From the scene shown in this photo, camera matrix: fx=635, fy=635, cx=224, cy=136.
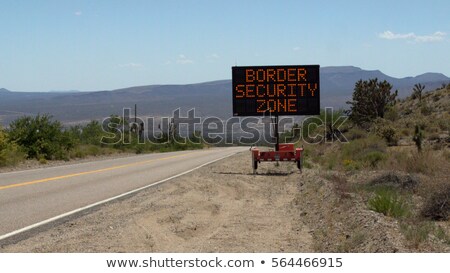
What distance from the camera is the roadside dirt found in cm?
940

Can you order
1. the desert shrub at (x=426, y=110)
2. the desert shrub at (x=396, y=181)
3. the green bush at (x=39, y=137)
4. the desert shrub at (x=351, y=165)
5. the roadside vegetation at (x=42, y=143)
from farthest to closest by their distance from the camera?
the desert shrub at (x=426, y=110) → the green bush at (x=39, y=137) → the roadside vegetation at (x=42, y=143) → the desert shrub at (x=351, y=165) → the desert shrub at (x=396, y=181)

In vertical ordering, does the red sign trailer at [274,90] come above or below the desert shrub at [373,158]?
above

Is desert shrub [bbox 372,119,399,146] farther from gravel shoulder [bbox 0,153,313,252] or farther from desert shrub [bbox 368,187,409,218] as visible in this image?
desert shrub [bbox 368,187,409,218]

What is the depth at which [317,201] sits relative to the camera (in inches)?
577

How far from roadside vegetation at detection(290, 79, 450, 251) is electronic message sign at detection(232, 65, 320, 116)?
268 cm

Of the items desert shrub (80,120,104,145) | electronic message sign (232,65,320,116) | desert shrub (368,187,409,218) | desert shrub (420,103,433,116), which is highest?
electronic message sign (232,65,320,116)

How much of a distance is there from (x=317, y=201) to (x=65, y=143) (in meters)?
23.9

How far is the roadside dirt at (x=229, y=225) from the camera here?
9398 millimetres

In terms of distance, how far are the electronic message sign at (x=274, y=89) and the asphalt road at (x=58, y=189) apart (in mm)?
3850

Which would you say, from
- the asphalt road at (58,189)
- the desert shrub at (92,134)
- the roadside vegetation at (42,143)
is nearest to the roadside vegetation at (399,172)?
the asphalt road at (58,189)

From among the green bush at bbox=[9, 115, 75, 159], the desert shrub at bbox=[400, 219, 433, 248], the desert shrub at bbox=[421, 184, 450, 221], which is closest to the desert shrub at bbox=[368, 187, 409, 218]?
the desert shrub at bbox=[421, 184, 450, 221]

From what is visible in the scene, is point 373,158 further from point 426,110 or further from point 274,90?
point 426,110

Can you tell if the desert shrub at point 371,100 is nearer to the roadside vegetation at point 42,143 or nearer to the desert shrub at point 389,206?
the roadside vegetation at point 42,143

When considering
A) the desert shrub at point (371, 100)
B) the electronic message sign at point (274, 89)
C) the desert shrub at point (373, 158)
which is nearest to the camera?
the electronic message sign at point (274, 89)
